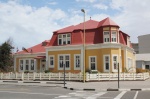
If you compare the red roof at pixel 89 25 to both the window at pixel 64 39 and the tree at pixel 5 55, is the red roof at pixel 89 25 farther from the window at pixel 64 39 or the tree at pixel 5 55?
the tree at pixel 5 55

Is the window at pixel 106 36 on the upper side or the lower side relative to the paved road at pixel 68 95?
upper

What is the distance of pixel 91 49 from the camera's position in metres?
41.0

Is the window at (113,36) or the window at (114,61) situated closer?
the window at (114,61)

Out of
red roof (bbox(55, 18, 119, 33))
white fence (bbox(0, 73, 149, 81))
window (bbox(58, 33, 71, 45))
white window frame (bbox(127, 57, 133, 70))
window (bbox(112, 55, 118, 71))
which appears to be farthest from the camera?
white window frame (bbox(127, 57, 133, 70))

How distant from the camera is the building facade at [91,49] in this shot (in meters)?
39.2

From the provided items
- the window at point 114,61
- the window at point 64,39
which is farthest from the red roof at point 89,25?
the window at point 114,61

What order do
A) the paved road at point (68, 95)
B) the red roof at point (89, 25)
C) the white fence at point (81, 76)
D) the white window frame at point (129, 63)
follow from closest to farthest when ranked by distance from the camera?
1. the paved road at point (68, 95)
2. the white fence at point (81, 76)
3. the red roof at point (89, 25)
4. the white window frame at point (129, 63)

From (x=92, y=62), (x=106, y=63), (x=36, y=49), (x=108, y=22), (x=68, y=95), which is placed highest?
(x=108, y=22)

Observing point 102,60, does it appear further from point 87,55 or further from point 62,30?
point 62,30

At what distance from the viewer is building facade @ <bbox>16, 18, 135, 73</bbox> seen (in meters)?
39.2

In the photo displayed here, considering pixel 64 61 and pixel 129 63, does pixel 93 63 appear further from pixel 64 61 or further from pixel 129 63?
pixel 129 63

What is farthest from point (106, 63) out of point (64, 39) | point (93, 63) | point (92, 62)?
point (64, 39)

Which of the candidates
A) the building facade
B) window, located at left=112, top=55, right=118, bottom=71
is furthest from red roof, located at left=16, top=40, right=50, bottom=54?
window, located at left=112, top=55, right=118, bottom=71

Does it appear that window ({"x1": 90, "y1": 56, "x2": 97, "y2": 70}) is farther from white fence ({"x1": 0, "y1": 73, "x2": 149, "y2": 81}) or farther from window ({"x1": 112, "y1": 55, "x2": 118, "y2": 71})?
white fence ({"x1": 0, "y1": 73, "x2": 149, "y2": 81})
